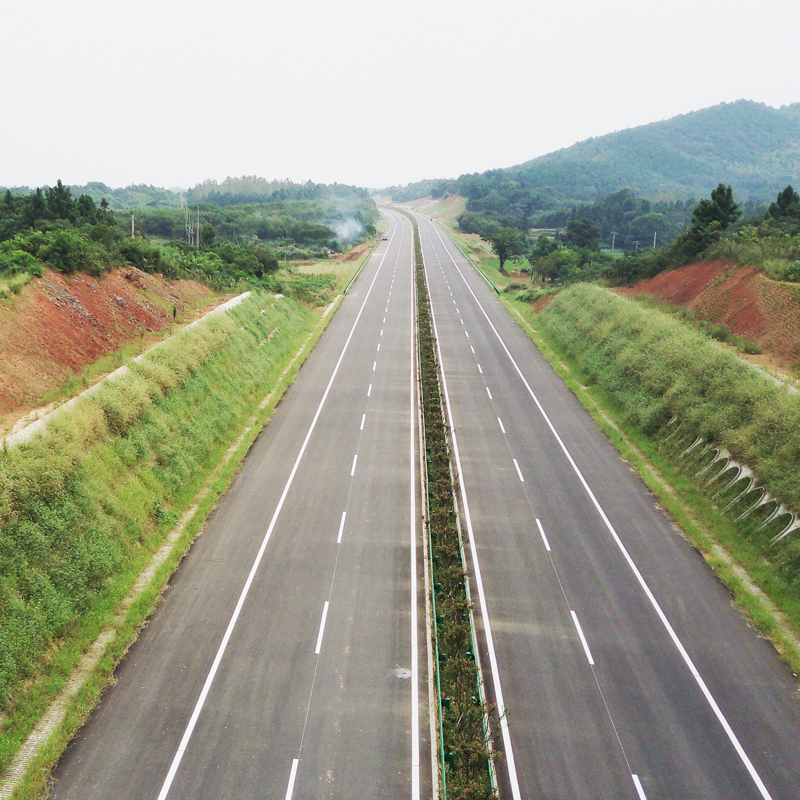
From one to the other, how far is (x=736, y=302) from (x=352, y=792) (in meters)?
40.9

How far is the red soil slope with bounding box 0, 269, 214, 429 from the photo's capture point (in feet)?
76.7

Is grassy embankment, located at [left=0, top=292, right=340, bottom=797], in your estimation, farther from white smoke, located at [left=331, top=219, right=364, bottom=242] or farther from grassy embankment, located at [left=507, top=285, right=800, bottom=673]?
white smoke, located at [left=331, top=219, right=364, bottom=242]

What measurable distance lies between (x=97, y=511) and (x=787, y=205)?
6600 cm

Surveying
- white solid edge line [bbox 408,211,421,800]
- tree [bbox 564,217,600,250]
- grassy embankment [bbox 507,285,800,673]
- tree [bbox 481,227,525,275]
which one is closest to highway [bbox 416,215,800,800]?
grassy embankment [bbox 507,285,800,673]

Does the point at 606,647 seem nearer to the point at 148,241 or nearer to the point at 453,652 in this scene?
the point at 453,652

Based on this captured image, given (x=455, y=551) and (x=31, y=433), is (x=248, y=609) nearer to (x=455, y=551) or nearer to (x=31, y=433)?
(x=455, y=551)

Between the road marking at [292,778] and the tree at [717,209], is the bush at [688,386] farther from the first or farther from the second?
the tree at [717,209]

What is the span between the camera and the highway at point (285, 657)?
11.2 meters

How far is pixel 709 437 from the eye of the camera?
23.8m

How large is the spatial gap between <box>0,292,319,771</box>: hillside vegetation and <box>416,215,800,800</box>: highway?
10.4 m

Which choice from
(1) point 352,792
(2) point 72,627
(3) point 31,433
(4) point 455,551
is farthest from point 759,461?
(3) point 31,433

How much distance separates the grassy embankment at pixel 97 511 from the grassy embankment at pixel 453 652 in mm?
8005

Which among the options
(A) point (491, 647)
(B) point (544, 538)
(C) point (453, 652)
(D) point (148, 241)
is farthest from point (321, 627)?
(D) point (148, 241)

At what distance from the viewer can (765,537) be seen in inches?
724
